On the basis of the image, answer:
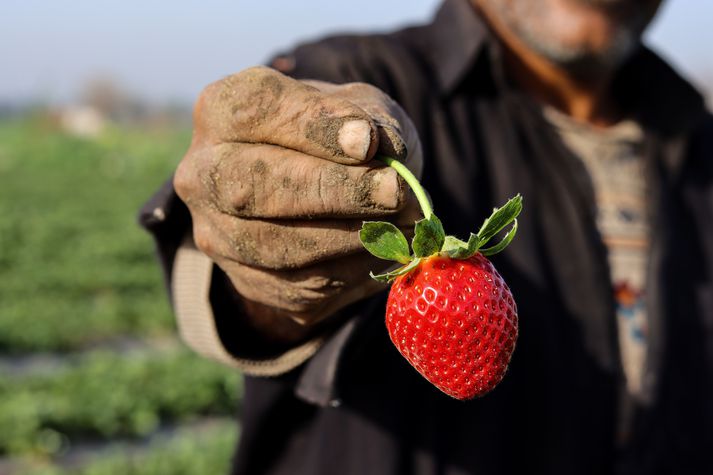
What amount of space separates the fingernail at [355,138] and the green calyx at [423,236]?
0.18 ft

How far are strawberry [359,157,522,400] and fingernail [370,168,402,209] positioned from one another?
0.08m

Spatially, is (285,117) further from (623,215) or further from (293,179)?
(623,215)

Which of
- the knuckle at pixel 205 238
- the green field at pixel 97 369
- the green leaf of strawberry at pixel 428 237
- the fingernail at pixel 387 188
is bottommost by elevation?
the green field at pixel 97 369

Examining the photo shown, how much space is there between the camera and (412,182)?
124cm

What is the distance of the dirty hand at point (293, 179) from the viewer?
1253mm

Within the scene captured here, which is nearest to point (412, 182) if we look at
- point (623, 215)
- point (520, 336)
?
point (520, 336)

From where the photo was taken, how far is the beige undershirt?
2500 millimetres

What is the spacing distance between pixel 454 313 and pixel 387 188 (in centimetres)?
24

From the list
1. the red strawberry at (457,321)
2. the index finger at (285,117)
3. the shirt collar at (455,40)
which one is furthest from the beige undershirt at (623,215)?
the index finger at (285,117)

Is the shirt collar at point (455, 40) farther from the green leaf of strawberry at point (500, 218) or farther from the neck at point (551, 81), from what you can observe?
the green leaf of strawberry at point (500, 218)

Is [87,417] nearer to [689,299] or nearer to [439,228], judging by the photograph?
[689,299]

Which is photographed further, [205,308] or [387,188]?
[205,308]

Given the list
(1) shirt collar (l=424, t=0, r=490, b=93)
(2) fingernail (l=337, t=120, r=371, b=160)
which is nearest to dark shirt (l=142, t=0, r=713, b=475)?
(1) shirt collar (l=424, t=0, r=490, b=93)

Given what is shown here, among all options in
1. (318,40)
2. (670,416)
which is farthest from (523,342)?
(318,40)
